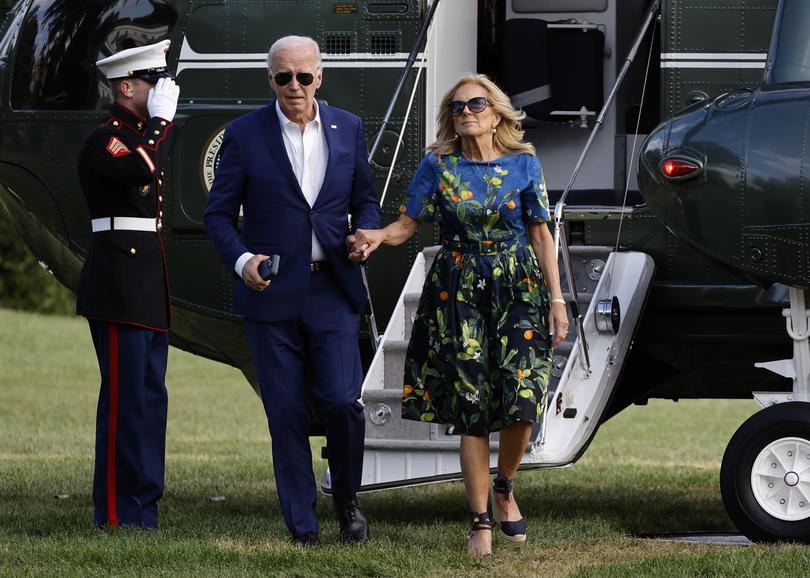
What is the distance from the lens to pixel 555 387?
21.8 ft

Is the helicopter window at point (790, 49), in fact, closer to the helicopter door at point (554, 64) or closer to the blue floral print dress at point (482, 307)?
the blue floral print dress at point (482, 307)

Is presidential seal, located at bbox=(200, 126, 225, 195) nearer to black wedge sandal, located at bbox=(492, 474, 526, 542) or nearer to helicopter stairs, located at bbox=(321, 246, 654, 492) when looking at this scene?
helicopter stairs, located at bbox=(321, 246, 654, 492)

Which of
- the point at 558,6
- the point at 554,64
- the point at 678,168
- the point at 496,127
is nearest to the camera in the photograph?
the point at 496,127

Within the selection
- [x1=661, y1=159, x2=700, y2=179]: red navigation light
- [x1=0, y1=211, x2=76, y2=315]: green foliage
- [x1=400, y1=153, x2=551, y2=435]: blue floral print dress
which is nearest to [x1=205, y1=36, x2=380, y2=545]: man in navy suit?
[x1=400, y1=153, x2=551, y2=435]: blue floral print dress

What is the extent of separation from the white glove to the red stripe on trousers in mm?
855

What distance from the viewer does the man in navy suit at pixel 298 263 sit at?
18.5ft

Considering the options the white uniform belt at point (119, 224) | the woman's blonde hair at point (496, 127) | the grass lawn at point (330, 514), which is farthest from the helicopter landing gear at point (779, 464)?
the white uniform belt at point (119, 224)

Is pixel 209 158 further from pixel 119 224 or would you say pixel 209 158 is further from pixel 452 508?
pixel 452 508

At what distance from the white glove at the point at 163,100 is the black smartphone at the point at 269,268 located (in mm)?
1011

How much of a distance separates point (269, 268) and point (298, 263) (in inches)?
7.4

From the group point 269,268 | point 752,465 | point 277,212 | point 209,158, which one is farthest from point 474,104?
point 209,158

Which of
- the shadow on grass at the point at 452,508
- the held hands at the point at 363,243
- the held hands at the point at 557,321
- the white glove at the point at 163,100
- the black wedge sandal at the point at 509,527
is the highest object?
the white glove at the point at 163,100

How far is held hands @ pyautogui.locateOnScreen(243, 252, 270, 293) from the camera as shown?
5.48 m

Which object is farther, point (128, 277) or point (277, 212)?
point (128, 277)
